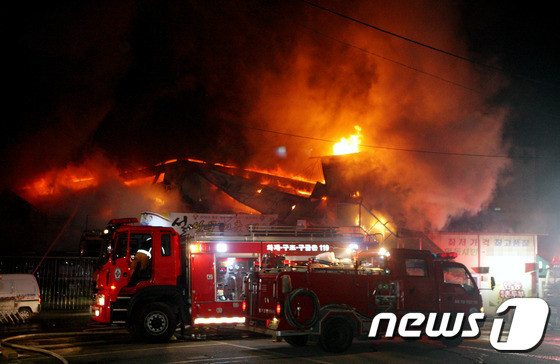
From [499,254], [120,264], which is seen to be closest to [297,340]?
[120,264]

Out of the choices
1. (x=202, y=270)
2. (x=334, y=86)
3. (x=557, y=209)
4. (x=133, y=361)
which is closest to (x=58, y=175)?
(x=334, y=86)

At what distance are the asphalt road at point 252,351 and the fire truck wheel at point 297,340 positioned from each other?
124 mm

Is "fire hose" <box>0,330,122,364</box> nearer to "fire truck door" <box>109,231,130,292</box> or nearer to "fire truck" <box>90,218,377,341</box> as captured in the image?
"fire truck" <box>90,218,377,341</box>

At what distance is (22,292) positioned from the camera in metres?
16.8

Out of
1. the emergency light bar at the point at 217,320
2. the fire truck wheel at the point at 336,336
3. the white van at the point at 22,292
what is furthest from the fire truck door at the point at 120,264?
the white van at the point at 22,292

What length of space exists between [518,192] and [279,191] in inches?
483

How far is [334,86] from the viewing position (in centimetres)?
2605

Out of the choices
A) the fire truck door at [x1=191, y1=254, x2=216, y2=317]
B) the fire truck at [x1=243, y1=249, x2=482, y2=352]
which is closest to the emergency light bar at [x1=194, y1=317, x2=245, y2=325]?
the fire truck door at [x1=191, y1=254, x2=216, y2=317]

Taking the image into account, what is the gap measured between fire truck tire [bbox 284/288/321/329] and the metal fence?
13667mm

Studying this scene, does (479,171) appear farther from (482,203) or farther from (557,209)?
(557,209)

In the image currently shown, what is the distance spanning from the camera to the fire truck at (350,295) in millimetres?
10148

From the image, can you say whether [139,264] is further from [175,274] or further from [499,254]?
[499,254]

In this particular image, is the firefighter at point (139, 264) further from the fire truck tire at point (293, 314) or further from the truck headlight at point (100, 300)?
the fire truck tire at point (293, 314)

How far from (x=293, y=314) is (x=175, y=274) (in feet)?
12.3
